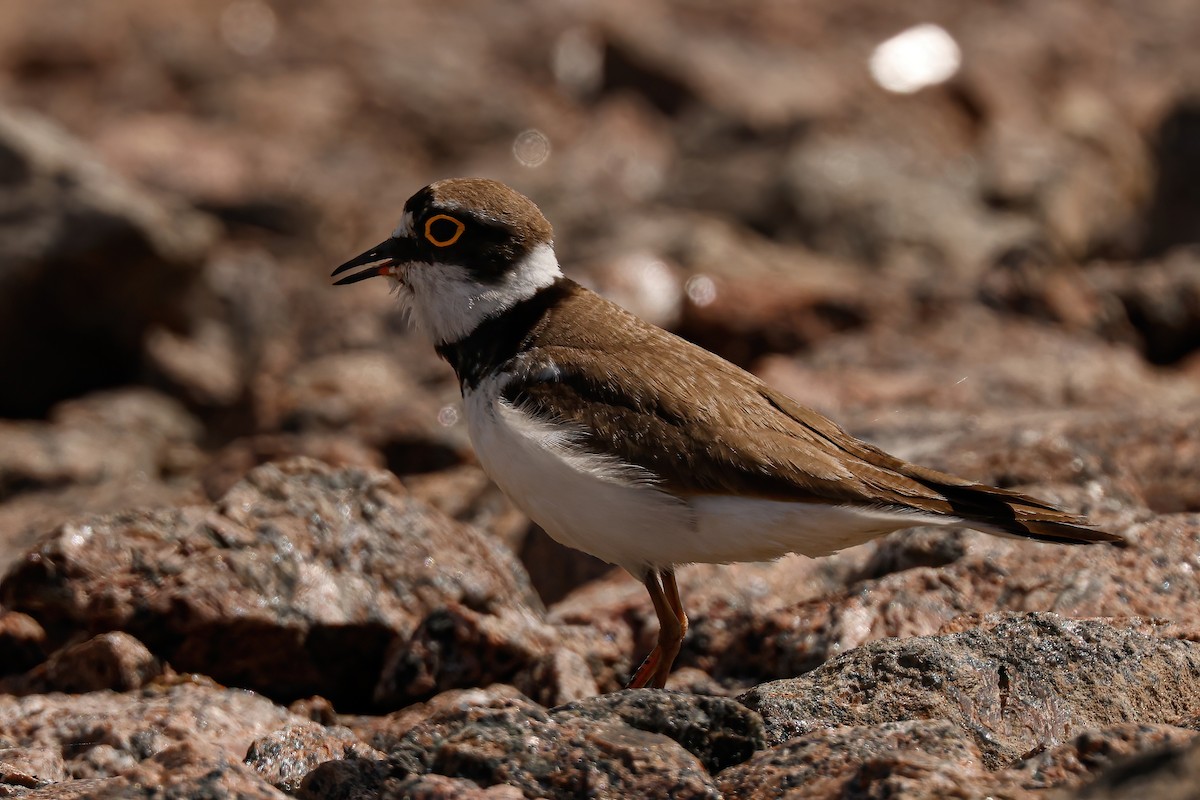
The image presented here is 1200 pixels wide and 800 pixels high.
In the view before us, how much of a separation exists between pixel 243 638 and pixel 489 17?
18.3 meters

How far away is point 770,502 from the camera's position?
6.11m

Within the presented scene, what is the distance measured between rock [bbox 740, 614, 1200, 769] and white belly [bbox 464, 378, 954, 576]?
836mm

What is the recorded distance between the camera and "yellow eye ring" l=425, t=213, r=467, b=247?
6.88m

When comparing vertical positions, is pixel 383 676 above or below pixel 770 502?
below

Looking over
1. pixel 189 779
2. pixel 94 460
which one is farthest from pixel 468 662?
pixel 94 460

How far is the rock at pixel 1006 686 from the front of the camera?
5.05 m

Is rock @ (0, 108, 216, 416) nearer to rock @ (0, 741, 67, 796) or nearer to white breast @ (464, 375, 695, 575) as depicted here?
white breast @ (464, 375, 695, 575)

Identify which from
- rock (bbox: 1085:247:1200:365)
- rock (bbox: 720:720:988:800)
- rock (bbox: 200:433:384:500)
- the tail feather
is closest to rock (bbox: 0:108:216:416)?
rock (bbox: 200:433:384:500)

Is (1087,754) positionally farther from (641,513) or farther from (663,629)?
(663,629)

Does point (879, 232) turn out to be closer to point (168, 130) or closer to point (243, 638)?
point (168, 130)

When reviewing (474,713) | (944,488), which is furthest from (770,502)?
(474,713)

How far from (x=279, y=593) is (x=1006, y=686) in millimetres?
3254

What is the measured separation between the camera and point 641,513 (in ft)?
20.1

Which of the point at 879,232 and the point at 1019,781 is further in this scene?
the point at 879,232
